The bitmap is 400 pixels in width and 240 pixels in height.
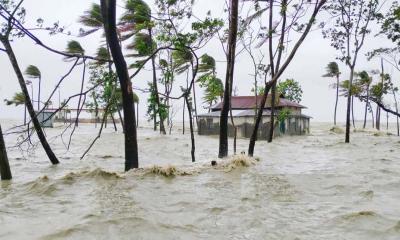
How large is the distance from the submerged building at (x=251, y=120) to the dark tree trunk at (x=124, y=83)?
19.9m

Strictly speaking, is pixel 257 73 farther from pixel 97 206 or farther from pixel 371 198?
→ pixel 97 206

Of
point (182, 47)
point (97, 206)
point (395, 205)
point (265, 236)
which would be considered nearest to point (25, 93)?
point (182, 47)

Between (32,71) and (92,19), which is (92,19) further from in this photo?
(32,71)

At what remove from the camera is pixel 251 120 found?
95.9 feet

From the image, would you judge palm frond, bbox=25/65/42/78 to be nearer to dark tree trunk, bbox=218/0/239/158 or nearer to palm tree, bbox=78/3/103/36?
palm tree, bbox=78/3/103/36

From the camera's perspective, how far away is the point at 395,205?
583 centimetres

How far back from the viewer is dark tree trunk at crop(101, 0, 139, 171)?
8.13 m

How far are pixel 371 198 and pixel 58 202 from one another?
15.6 ft

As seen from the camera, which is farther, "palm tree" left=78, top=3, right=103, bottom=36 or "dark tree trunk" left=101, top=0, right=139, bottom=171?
"palm tree" left=78, top=3, right=103, bottom=36

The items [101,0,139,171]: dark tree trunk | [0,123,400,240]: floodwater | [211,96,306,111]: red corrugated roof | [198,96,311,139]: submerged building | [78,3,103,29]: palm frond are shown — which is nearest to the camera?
[0,123,400,240]: floodwater

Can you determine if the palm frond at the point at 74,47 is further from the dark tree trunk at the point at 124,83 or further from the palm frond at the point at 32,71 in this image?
the dark tree trunk at the point at 124,83

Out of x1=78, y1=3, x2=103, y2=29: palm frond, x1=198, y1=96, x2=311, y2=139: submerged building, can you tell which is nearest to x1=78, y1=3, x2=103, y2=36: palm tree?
x1=78, y1=3, x2=103, y2=29: palm frond

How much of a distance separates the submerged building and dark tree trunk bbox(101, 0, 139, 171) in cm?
1988

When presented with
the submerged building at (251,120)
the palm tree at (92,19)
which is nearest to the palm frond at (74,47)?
the palm tree at (92,19)
